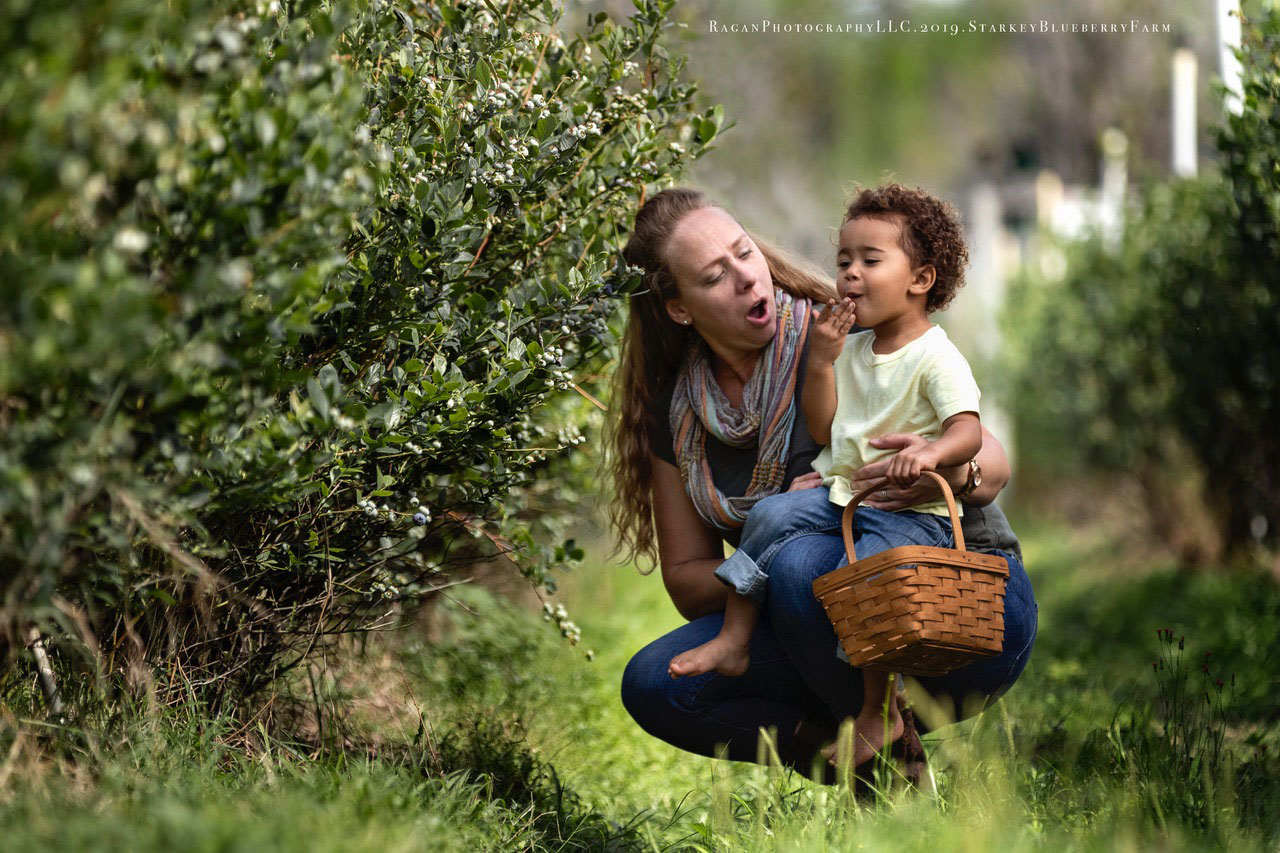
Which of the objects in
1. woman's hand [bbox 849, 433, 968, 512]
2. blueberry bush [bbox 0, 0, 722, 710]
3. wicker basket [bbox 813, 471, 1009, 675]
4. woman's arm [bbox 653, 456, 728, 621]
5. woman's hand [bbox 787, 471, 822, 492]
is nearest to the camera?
blueberry bush [bbox 0, 0, 722, 710]

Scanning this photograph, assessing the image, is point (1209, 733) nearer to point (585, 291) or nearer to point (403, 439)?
point (585, 291)

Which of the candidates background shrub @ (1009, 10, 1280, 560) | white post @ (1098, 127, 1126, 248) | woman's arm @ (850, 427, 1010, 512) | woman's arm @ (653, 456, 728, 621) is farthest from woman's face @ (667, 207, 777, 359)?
white post @ (1098, 127, 1126, 248)

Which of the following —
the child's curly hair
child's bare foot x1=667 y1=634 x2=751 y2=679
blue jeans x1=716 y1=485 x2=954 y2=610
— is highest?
the child's curly hair

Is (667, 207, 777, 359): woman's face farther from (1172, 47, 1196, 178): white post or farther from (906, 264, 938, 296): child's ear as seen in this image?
(1172, 47, 1196, 178): white post

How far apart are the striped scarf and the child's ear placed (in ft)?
1.06

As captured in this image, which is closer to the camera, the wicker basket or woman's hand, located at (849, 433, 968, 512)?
the wicker basket

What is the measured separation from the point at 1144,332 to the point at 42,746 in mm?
7607

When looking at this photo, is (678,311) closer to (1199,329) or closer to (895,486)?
(895,486)

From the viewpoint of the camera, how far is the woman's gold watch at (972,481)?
306 cm

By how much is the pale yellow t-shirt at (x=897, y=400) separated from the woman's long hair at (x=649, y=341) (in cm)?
45

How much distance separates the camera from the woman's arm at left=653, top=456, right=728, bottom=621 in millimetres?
3406

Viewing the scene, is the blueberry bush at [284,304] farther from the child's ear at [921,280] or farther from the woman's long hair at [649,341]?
the child's ear at [921,280]

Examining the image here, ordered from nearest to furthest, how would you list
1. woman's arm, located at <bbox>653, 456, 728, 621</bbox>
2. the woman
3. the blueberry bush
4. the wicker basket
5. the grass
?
the blueberry bush, the grass, the wicker basket, the woman, woman's arm, located at <bbox>653, 456, 728, 621</bbox>

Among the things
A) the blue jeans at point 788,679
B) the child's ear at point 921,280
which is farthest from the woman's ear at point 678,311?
the blue jeans at point 788,679
